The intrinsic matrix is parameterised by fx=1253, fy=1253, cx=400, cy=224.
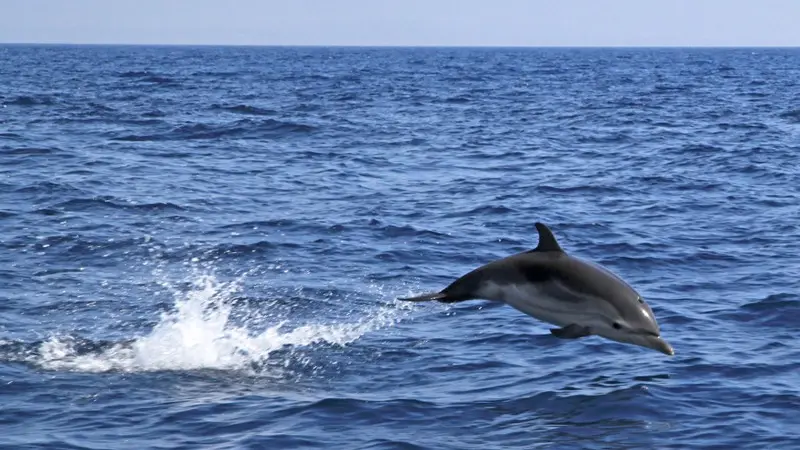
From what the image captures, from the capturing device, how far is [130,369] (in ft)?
42.3

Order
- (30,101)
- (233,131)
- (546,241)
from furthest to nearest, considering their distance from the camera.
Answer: (30,101) → (233,131) → (546,241)

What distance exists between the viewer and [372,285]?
55.5 ft

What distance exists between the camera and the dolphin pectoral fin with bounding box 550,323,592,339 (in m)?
9.22

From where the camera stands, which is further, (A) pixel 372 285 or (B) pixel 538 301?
(A) pixel 372 285

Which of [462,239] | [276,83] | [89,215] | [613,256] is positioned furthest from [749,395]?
[276,83]

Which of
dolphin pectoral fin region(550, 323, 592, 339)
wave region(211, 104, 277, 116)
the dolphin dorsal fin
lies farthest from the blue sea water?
→ wave region(211, 104, 277, 116)

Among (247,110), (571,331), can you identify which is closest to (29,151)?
(247,110)

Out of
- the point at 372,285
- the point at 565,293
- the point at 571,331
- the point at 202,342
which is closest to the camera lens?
the point at 571,331

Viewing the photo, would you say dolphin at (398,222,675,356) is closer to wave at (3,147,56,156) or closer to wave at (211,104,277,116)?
wave at (3,147,56,156)

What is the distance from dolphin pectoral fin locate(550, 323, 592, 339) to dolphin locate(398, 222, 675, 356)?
1 cm

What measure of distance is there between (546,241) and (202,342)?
5589mm

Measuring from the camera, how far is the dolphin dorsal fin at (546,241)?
962 cm

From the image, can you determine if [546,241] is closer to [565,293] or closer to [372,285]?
[565,293]

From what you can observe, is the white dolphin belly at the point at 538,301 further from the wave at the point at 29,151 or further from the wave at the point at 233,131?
the wave at the point at 233,131
